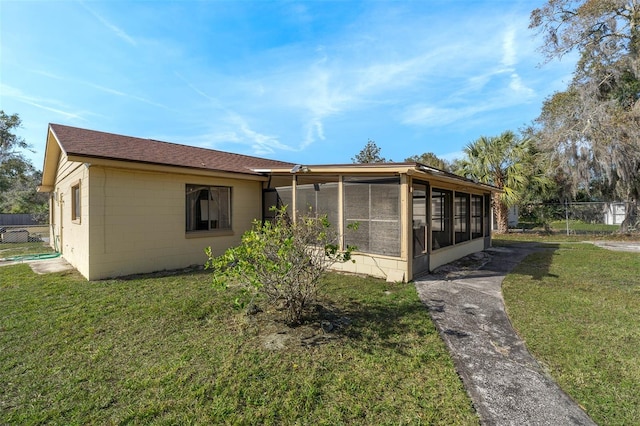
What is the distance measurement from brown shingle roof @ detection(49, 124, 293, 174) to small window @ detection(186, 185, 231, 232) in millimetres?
712

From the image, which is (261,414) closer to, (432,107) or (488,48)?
(488,48)

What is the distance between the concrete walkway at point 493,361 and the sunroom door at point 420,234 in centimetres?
82

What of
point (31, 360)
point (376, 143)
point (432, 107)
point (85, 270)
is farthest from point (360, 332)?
point (376, 143)

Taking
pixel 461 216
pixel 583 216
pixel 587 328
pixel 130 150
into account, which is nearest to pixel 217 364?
pixel 587 328

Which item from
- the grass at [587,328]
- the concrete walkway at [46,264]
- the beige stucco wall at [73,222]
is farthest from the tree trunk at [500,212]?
the concrete walkway at [46,264]

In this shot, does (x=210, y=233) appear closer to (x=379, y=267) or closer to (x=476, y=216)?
(x=379, y=267)

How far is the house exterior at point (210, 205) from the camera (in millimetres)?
6352

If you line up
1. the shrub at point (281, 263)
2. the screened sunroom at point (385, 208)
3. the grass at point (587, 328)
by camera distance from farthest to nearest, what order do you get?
the screened sunroom at point (385, 208) → the shrub at point (281, 263) → the grass at point (587, 328)

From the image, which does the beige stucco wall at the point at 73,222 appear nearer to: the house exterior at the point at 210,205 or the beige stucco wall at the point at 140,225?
the house exterior at the point at 210,205

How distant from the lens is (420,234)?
23.5 ft

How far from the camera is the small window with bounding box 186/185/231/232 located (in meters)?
8.17

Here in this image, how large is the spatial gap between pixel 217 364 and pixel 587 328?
16.0ft

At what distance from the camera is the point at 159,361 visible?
3.04 metres

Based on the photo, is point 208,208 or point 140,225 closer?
point 140,225
